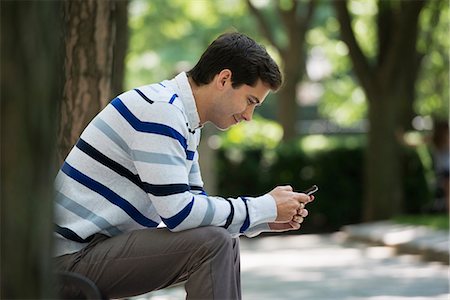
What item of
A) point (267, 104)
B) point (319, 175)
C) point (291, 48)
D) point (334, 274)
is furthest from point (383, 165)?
point (267, 104)

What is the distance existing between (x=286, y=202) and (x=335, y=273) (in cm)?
701

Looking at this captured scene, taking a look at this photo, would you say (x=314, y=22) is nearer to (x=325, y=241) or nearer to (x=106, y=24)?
(x=325, y=241)

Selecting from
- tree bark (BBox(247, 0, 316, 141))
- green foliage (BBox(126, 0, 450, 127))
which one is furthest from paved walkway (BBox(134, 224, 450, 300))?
green foliage (BBox(126, 0, 450, 127))

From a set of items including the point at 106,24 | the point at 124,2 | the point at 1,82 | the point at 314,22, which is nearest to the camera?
the point at 1,82

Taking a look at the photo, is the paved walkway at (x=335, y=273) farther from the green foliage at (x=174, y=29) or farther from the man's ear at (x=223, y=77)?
the green foliage at (x=174, y=29)

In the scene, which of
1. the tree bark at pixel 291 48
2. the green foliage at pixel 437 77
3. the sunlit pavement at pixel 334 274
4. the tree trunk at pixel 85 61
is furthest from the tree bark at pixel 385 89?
the tree trunk at pixel 85 61

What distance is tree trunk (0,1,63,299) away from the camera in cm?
280

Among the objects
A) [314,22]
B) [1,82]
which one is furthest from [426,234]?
[314,22]

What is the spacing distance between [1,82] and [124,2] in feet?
21.7

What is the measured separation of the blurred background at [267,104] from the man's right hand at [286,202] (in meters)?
0.96

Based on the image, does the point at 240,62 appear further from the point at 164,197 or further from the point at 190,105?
the point at 164,197

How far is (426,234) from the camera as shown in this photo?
44.9ft

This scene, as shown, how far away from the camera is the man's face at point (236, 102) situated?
4.46 meters

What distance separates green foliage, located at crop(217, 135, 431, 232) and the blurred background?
0.02 metres
